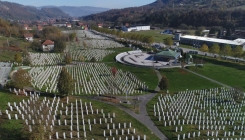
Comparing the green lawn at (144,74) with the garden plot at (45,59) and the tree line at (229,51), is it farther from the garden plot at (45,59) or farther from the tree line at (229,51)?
the tree line at (229,51)

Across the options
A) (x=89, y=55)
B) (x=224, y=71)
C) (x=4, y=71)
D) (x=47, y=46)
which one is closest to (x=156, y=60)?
(x=224, y=71)

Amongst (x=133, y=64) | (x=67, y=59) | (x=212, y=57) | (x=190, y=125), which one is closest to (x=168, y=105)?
(x=190, y=125)

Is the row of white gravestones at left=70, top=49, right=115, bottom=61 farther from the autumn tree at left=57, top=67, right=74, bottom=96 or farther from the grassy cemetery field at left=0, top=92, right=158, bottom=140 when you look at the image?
the grassy cemetery field at left=0, top=92, right=158, bottom=140

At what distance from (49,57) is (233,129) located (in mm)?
43993

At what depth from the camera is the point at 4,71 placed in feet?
121

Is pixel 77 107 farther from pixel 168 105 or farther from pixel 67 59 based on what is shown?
pixel 67 59

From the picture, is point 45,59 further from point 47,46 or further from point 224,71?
point 224,71

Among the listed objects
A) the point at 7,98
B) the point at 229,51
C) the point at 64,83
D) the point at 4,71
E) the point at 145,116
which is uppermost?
the point at 229,51

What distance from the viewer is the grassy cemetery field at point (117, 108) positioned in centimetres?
1956

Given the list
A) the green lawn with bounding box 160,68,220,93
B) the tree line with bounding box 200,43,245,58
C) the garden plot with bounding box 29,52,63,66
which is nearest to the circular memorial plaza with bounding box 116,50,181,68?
the green lawn with bounding box 160,68,220,93

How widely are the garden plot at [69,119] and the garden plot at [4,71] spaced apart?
30.6 feet

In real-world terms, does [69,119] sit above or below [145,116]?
above

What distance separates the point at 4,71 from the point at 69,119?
22104 millimetres

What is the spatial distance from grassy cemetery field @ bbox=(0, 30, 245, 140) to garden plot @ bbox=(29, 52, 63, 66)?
6811 mm
